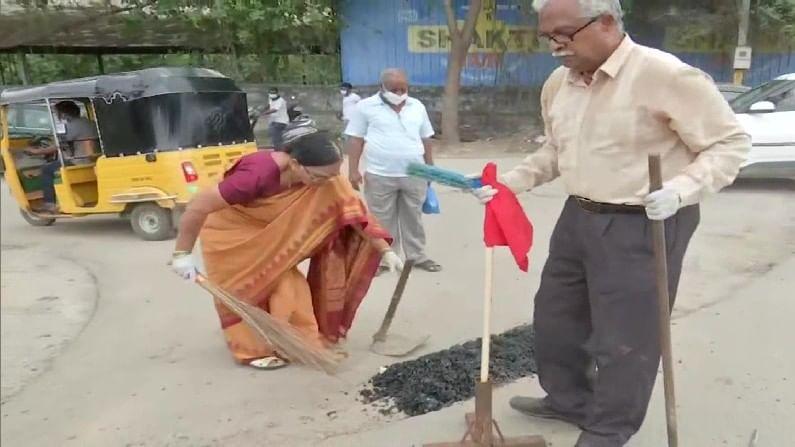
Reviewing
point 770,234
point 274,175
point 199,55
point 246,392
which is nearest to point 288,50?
point 199,55

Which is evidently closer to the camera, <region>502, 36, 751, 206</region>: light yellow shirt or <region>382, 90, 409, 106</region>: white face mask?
<region>502, 36, 751, 206</region>: light yellow shirt

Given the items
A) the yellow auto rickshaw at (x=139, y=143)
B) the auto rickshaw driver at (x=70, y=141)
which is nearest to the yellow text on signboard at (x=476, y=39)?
the yellow auto rickshaw at (x=139, y=143)

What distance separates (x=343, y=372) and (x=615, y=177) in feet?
5.97

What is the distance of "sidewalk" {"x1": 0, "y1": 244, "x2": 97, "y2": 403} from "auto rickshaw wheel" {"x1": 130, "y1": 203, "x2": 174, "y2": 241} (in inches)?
30.6

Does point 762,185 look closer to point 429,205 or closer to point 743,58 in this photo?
point 743,58

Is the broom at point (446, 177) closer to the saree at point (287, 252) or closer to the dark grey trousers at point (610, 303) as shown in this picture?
the dark grey trousers at point (610, 303)

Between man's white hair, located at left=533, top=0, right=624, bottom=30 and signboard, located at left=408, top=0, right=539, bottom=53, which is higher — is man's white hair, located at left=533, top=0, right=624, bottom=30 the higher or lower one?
the higher one

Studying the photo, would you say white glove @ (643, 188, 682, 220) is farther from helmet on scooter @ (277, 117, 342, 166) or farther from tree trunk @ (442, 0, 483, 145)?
tree trunk @ (442, 0, 483, 145)

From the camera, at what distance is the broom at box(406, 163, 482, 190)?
2.85 metres

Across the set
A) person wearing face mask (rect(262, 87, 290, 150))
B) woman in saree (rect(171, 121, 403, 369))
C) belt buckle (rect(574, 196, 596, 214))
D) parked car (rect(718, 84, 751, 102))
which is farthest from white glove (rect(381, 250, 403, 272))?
parked car (rect(718, 84, 751, 102))

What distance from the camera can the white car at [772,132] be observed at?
802 centimetres

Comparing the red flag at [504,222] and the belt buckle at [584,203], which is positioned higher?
the belt buckle at [584,203]

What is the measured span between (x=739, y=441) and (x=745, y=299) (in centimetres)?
186

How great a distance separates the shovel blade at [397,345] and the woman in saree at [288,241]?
20cm
